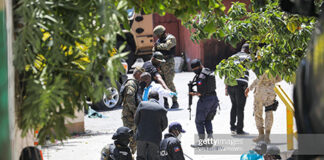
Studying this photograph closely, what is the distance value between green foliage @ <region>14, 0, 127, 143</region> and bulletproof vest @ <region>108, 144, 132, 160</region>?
3685 millimetres

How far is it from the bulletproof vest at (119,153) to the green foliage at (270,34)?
1.64 meters

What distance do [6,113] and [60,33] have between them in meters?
0.73

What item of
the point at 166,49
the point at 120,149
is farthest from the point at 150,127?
the point at 166,49

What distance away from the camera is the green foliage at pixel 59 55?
292cm

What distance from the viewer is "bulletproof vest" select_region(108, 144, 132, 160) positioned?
6746mm

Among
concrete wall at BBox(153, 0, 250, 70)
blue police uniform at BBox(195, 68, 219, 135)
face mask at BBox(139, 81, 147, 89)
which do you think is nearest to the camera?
blue police uniform at BBox(195, 68, 219, 135)

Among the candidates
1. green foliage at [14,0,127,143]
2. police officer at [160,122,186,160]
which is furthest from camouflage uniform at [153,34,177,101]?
green foliage at [14,0,127,143]

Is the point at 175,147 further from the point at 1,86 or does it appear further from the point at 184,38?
the point at 184,38

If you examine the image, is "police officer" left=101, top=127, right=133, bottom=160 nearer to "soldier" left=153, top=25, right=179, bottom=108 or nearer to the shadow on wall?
"soldier" left=153, top=25, right=179, bottom=108

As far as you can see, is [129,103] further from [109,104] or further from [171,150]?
[109,104]

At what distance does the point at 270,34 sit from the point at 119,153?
8.05 feet

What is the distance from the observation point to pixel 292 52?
20.0 feet

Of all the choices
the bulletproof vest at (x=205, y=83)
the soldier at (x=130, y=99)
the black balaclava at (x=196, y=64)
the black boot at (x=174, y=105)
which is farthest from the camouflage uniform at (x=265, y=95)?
the black boot at (x=174, y=105)

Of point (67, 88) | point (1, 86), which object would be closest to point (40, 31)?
point (67, 88)
